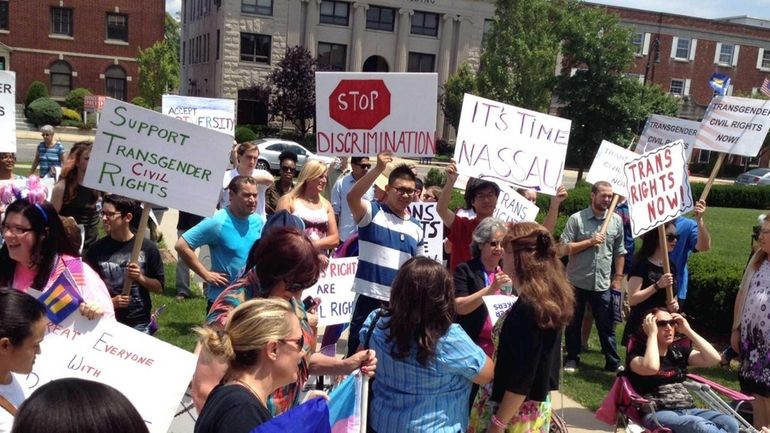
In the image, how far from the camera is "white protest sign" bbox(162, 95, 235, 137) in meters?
10.9

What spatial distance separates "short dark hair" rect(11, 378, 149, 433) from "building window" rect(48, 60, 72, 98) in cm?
5153

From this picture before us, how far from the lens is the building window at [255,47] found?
45.6 metres

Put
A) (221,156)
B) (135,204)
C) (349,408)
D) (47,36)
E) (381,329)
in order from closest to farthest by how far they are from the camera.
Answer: (349,408), (381,329), (221,156), (135,204), (47,36)

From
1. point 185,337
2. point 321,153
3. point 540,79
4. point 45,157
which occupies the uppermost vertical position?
point 540,79

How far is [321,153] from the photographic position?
5.74m

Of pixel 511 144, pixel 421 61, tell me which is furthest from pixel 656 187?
pixel 421 61

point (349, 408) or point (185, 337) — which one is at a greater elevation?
point (349, 408)

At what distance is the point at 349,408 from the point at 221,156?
2007mm

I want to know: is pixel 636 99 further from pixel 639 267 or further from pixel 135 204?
pixel 135 204

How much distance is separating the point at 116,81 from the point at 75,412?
51626mm

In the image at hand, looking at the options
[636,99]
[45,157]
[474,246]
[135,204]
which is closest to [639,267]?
[474,246]

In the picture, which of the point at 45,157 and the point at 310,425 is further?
the point at 45,157

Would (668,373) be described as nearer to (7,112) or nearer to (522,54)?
(7,112)

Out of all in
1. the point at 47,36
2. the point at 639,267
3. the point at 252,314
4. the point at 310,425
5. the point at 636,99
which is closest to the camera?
the point at 310,425
